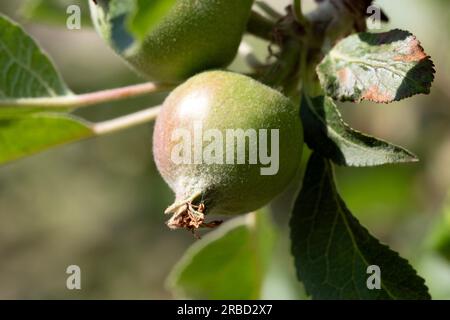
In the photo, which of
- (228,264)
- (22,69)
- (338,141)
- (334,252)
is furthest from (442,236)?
(22,69)

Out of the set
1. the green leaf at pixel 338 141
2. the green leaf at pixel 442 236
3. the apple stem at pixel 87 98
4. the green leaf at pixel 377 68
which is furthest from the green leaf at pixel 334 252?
the green leaf at pixel 442 236

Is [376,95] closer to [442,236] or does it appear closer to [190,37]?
[190,37]

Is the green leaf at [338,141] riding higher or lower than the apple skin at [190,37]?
lower

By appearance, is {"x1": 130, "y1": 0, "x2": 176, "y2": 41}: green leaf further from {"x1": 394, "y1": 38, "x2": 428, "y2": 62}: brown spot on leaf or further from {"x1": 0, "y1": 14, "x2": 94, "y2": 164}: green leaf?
{"x1": 0, "y1": 14, "x2": 94, "y2": 164}: green leaf

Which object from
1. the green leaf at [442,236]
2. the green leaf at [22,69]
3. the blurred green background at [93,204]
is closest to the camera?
the green leaf at [22,69]

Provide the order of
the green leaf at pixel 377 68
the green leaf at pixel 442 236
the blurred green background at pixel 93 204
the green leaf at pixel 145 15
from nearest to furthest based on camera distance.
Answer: the green leaf at pixel 145 15
the green leaf at pixel 377 68
the green leaf at pixel 442 236
the blurred green background at pixel 93 204

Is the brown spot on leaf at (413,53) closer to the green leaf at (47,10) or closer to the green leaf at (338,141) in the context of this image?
the green leaf at (338,141)
